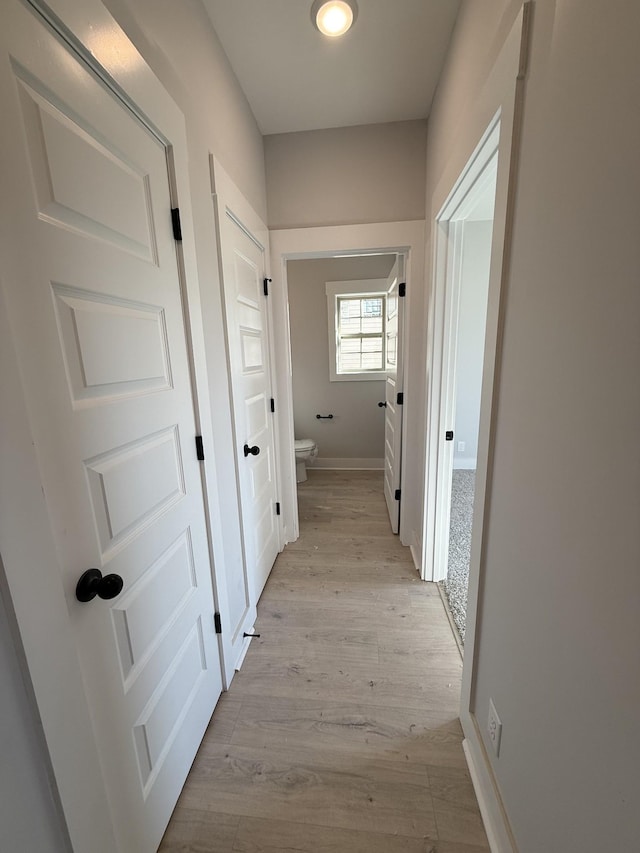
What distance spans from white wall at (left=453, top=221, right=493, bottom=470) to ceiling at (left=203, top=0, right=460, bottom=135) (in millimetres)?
2130

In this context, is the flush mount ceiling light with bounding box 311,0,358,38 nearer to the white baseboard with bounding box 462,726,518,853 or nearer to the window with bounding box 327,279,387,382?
the window with bounding box 327,279,387,382

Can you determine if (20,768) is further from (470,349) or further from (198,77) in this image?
(470,349)

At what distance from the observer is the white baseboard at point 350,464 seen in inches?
166

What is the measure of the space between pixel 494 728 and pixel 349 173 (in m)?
2.66

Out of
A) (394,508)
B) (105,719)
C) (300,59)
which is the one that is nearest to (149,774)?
(105,719)

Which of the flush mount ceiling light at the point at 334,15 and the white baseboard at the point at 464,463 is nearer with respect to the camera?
the flush mount ceiling light at the point at 334,15

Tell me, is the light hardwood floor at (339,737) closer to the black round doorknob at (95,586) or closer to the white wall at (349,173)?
the black round doorknob at (95,586)

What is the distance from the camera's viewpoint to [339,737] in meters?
1.28

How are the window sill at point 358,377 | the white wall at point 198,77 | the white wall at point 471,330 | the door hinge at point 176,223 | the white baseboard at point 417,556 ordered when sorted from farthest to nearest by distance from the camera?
the window sill at point 358,377, the white wall at point 471,330, the white baseboard at point 417,556, the door hinge at point 176,223, the white wall at point 198,77

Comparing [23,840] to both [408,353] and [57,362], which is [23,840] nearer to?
[57,362]

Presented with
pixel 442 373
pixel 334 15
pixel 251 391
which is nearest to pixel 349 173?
pixel 334 15

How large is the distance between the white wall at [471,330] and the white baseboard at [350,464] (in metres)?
0.93

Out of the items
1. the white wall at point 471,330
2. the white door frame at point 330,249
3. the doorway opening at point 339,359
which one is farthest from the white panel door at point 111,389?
the white wall at point 471,330

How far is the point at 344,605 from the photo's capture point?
1.95m
